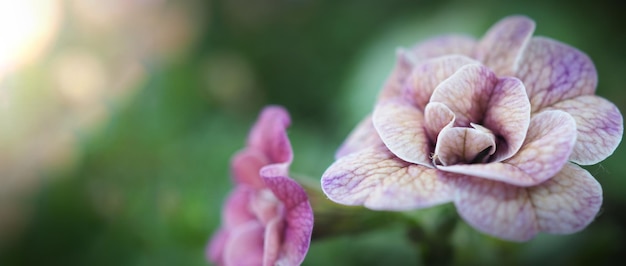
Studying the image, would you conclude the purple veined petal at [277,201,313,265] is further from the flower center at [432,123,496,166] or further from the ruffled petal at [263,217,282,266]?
the flower center at [432,123,496,166]

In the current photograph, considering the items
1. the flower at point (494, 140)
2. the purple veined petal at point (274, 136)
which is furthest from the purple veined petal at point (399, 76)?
the purple veined petal at point (274, 136)

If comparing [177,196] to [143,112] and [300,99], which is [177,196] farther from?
[300,99]

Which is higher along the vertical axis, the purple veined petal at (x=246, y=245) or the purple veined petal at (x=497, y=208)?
the purple veined petal at (x=497, y=208)

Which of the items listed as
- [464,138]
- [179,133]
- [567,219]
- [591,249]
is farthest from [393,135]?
[179,133]

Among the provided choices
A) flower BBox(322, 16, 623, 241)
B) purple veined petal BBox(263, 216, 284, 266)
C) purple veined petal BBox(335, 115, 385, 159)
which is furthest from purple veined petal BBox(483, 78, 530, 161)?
purple veined petal BBox(263, 216, 284, 266)

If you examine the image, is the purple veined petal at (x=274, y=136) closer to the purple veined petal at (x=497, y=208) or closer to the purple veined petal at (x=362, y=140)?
the purple veined petal at (x=362, y=140)

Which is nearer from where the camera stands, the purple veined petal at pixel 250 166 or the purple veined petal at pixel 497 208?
the purple veined petal at pixel 497 208

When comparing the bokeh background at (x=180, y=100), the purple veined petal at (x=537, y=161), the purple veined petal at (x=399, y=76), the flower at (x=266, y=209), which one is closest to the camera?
the purple veined petal at (x=537, y=161)
